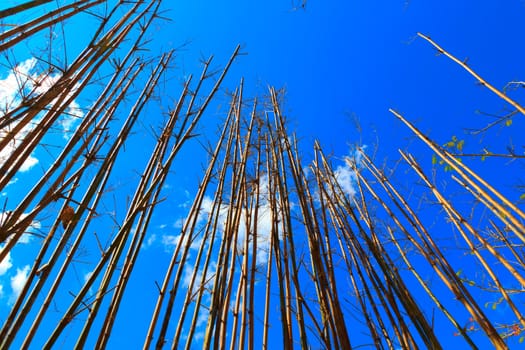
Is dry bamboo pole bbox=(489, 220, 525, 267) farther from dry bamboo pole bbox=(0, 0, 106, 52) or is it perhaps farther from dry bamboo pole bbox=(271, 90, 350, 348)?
dry bamboo pole bbox=(0, 0, 106, 52)

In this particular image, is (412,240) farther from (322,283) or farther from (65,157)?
(65,157)

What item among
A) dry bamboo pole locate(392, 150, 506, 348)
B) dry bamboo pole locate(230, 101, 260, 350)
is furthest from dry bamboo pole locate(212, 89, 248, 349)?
dry bamboo pole locate(392, 150, 506, 348)

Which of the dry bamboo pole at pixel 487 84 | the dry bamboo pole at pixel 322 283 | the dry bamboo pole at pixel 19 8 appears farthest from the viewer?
the dry bamboo pole at pixel 487 84

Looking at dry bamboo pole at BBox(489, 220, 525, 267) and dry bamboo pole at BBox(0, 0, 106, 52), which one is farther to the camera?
dry bamboo pole at BBox(489, 220, 525, 267)

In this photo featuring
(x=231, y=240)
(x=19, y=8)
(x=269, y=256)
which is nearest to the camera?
(x=19, y=8)

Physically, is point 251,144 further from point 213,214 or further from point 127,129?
point 127,129

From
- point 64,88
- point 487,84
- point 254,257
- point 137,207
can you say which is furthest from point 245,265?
point 487,84

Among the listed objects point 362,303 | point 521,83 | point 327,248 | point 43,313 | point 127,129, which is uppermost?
point 521,83

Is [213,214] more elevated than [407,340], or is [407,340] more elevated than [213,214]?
[213,214]

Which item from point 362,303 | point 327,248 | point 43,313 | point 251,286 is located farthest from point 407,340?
point 43,313

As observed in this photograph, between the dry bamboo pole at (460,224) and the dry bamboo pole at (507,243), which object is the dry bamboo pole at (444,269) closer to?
the dry bamboo pole at (460,224)

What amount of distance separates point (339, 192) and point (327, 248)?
22.3 inches

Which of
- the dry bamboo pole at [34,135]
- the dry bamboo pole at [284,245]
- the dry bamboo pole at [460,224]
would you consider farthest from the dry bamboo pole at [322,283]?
the dry bamboo pole at [34,135]

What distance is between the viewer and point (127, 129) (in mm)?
1631
